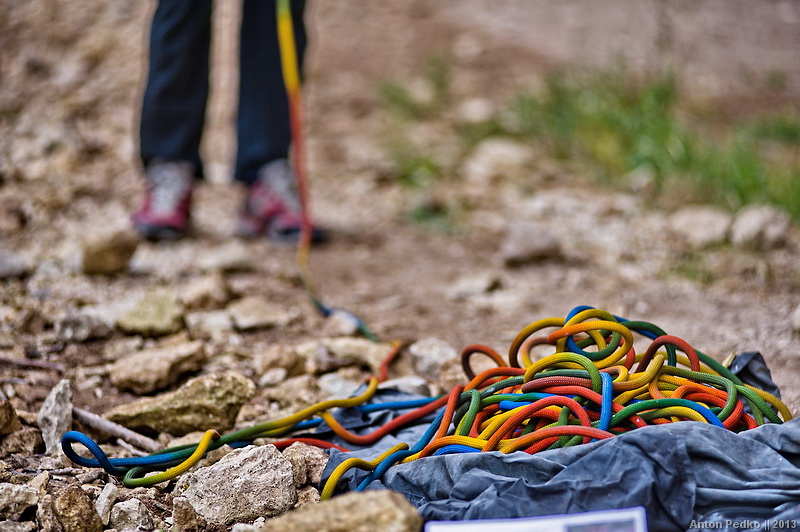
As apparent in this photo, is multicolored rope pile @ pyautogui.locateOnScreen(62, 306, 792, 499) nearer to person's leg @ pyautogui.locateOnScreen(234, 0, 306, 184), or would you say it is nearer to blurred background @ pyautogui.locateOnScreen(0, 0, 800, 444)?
blurred background @ pyautogui.locateOnScreen(0, 0, 800, 444)

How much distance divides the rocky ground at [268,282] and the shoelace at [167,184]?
0.46ft

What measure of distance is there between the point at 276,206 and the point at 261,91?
15.8 inches

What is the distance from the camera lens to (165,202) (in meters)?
2.47

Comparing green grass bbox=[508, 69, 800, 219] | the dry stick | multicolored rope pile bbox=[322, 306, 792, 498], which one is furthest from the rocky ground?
multicolored rope pile bbox=[322, 306, 792, 498]

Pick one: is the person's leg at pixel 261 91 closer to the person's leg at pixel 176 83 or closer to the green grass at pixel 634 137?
the person's leg at pixel 176 83

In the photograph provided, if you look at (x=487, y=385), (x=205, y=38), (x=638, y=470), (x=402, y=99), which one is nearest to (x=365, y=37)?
(x=402, y=99)

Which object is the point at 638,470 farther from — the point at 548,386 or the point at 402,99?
the point at 402,99

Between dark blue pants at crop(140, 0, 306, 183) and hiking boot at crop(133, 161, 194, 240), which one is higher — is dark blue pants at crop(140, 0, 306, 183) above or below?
above

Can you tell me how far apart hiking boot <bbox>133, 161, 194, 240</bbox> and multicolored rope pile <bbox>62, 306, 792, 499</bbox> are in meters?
1.24

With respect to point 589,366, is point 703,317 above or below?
below

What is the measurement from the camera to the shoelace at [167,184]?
247 centimetres

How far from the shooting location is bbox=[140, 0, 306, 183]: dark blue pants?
2363 millimetres

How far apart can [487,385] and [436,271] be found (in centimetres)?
110

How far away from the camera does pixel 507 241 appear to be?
8.11 ft
